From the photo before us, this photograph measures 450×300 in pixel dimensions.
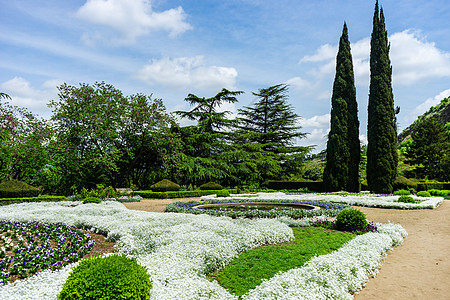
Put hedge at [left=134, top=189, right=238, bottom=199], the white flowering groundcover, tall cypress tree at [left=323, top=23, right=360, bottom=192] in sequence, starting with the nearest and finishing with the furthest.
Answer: the white flowering groundcover < hedge at [left=134, top=189, right=238, bottom=199] < tall cypress tree at [left=323, top=23, right=360, bottom=192]

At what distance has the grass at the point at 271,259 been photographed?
392 centimetres

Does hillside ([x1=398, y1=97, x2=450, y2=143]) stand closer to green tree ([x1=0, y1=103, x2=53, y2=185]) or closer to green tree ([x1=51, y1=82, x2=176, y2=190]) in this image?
green tree ([x1=51, y1=82, x2=176, y2=190])

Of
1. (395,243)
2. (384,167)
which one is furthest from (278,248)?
(384,167)

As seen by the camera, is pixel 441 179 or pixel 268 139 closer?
pixel 268 139

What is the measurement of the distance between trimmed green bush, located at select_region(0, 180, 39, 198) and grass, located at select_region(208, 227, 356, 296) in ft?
45.5

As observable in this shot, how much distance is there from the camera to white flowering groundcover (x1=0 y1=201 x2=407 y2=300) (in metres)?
3.34

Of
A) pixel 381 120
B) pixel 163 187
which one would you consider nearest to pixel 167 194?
pixel 163 187

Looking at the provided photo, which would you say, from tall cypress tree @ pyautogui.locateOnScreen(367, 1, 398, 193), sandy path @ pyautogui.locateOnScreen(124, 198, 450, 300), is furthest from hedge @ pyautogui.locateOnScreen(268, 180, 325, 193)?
sandy path @ pyautogui.locateOnScreen(124, 198, 450, 300)

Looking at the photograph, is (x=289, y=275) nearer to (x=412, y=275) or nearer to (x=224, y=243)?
(x=224, y=243)

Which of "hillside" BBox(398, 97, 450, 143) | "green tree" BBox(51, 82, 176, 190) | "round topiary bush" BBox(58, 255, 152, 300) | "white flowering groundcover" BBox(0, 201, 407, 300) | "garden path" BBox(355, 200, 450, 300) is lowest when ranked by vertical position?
"garden path" BBox(355, 200, 450, 300)

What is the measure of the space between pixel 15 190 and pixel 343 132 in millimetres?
20808

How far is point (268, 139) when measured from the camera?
31.8 m

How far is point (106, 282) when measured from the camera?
2.76m

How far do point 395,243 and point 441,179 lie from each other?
37412 mm
